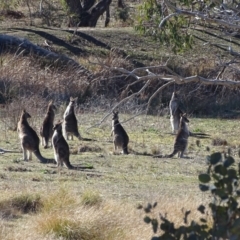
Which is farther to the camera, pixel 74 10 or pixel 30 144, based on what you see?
pixel 74 10

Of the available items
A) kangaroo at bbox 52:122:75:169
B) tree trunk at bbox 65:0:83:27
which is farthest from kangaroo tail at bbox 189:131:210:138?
tree trunk at bbox 65:0:83:27

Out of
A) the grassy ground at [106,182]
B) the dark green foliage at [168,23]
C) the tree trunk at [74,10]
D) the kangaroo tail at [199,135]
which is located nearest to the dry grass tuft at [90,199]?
the grassy ground at [106,182]

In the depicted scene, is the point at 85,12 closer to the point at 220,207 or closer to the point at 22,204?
the point at 22,204

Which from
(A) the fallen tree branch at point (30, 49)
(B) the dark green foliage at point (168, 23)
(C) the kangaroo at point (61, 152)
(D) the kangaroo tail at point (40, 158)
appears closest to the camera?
(C) the kangaroo at point (61, 152)

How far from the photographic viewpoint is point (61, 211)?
1062 centimetres

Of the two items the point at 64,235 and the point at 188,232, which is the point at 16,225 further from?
the point at 188,232

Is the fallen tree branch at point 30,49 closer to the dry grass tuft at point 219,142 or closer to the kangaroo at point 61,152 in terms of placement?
the dry grass tuft at point 219,142

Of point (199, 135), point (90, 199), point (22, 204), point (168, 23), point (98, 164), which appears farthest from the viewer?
point (199, 135)

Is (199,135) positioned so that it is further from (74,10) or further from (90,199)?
(74,10)

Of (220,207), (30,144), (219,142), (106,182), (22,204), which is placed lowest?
(219,142)

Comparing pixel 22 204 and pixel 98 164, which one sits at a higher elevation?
pixel 22 204

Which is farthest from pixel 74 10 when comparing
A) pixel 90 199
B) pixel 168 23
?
pixel 90 199

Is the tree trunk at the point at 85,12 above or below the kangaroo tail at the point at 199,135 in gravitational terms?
above

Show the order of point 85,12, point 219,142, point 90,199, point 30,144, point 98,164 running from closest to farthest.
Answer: point 90,199 < point 30,144 < point 98,164 < point 219,142 < point 85,12
